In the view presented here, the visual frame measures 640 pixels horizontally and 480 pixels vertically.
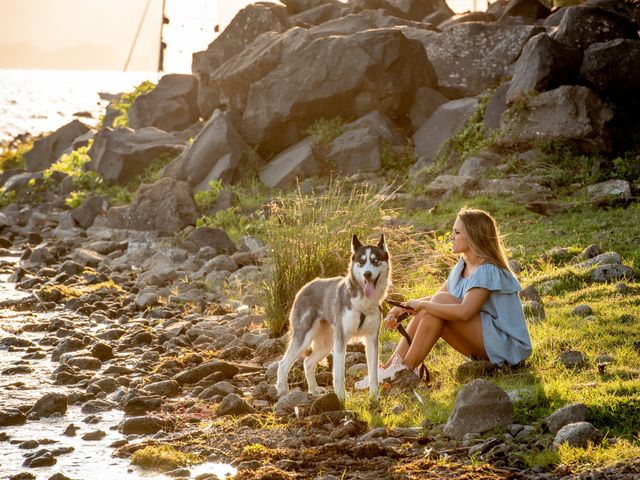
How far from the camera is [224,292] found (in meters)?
16.5

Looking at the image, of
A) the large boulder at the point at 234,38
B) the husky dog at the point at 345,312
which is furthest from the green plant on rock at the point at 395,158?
the husky dog at the point at 345,312

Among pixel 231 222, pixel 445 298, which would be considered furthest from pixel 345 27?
pixel 445 298

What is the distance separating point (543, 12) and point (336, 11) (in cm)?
768

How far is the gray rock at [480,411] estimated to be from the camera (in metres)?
7.67

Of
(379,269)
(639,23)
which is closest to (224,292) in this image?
(379,269)

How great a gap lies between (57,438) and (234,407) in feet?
5.92

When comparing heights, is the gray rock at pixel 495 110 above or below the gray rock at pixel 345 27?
below

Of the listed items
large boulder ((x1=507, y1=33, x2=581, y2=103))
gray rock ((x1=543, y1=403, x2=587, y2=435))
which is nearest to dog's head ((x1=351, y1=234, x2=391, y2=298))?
gray rock ((x1=543, y1=403, x2=587, y2=435))

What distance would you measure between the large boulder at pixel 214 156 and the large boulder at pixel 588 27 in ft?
30.2

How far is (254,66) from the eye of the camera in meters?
26.8

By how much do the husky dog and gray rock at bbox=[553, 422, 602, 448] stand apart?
2399mm

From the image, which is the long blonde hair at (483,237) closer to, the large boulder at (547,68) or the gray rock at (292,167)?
the large boulder at (547,68)

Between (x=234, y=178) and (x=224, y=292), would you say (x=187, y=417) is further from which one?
(x=234, y=178)

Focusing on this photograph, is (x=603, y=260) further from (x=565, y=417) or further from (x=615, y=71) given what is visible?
(x=615, y=71)
